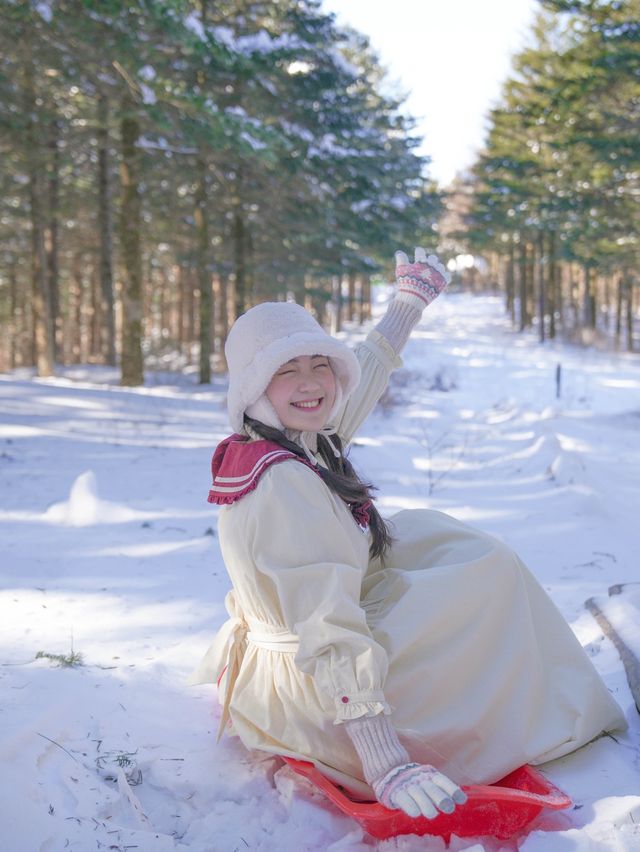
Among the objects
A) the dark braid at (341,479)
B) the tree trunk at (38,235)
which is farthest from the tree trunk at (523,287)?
the dark braid at (341,479)

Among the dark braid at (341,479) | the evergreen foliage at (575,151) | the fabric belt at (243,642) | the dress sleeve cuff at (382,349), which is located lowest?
the fabric belt at (243,642)

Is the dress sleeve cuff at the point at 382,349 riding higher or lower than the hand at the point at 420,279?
lower

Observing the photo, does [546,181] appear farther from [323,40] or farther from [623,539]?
[623,539]

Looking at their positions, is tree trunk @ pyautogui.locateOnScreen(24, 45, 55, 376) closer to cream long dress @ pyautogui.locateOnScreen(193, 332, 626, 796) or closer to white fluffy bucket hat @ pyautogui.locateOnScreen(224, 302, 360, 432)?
white fluffy bucket hat @ pyautogui.locateOnScreen(224, 302, 360, 432)

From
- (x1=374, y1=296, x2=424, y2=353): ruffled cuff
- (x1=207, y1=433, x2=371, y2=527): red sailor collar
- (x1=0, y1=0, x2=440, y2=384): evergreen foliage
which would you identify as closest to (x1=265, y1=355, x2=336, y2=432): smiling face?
(x1=207, y1=433, x2=371, y2=527): red sailor collar

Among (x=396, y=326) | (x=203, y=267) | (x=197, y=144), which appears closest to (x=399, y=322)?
(x=396, y=326)

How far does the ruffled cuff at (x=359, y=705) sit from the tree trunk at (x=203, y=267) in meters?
12.9

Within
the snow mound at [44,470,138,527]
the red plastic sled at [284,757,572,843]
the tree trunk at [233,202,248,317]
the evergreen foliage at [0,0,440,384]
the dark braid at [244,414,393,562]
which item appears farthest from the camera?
the tree trunk at [233,202,248,317]

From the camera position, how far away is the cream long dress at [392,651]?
6.93ft

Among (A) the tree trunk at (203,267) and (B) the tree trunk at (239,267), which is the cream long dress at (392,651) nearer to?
(A) the tree trunk at (203,267)

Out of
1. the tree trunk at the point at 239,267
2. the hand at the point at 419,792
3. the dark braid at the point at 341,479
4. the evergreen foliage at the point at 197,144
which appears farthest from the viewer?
the tree trunk at the point at 239,267

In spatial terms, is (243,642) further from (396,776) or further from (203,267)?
(203,267)

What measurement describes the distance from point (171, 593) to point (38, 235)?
1261 cm

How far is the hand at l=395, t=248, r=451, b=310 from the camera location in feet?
10.2
